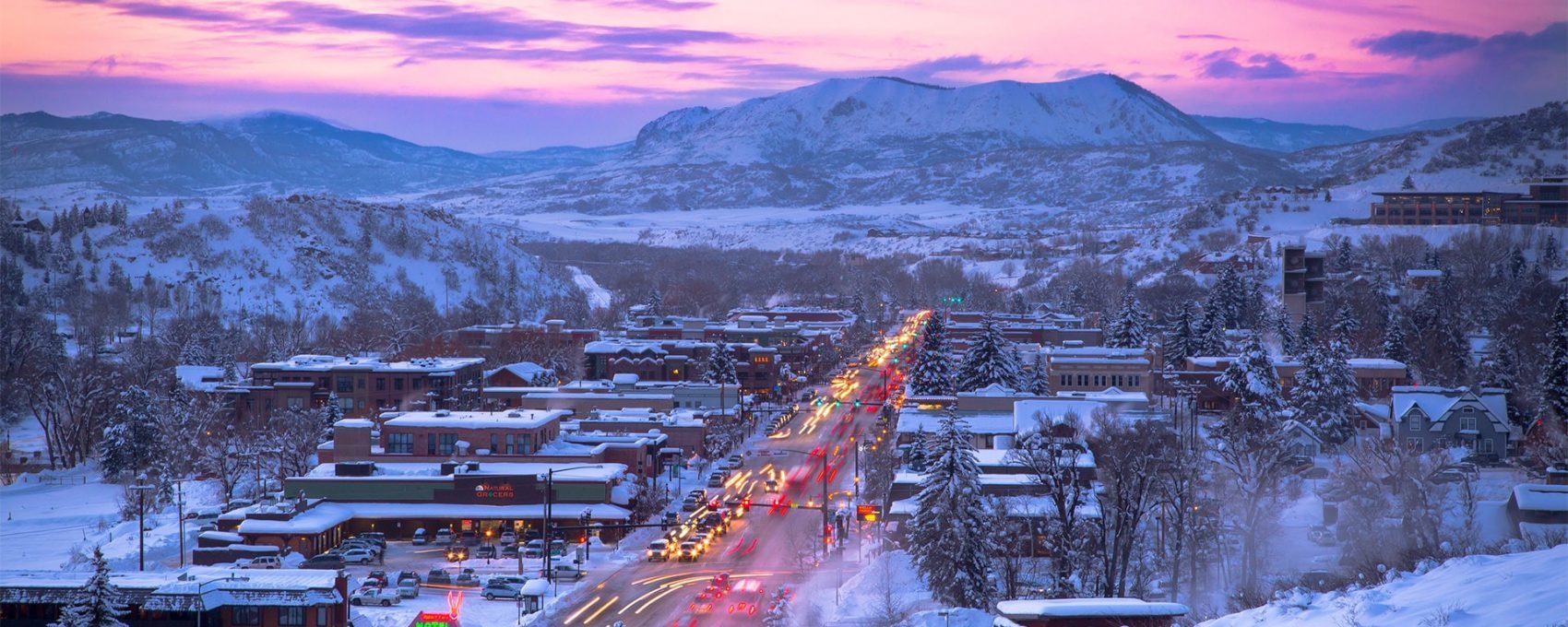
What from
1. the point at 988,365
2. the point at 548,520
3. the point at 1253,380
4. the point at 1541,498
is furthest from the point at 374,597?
the point at 988,365

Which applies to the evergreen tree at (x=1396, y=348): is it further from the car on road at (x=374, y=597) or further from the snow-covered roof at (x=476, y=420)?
the car on road at (x=374, y=597)

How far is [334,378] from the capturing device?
76875 millimetres

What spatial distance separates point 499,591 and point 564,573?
250 centimetres

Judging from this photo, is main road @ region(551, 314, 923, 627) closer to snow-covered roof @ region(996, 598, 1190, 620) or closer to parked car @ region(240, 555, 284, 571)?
parked car @ region(240, 555, 284, 571)

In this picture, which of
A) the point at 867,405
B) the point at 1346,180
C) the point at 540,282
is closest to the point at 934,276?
the point at 540,282

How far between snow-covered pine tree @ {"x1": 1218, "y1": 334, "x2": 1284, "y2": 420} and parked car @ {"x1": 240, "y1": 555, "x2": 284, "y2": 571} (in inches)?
1393

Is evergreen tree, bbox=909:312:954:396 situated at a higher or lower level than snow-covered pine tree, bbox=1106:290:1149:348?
lower

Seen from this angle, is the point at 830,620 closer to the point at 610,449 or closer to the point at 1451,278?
the point at 610,449

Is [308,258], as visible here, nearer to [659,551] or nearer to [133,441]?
[133,441]

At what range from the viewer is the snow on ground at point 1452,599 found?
58.4ft

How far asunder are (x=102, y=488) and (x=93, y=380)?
43.4 feet

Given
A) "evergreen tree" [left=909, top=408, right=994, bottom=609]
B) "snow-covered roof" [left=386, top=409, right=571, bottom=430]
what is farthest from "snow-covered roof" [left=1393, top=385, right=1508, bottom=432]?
"snow-covered roof" [left=386, top=409, right=571, bottom=430]

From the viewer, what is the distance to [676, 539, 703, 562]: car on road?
4347 centimetres

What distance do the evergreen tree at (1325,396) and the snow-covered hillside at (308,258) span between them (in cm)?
8527
